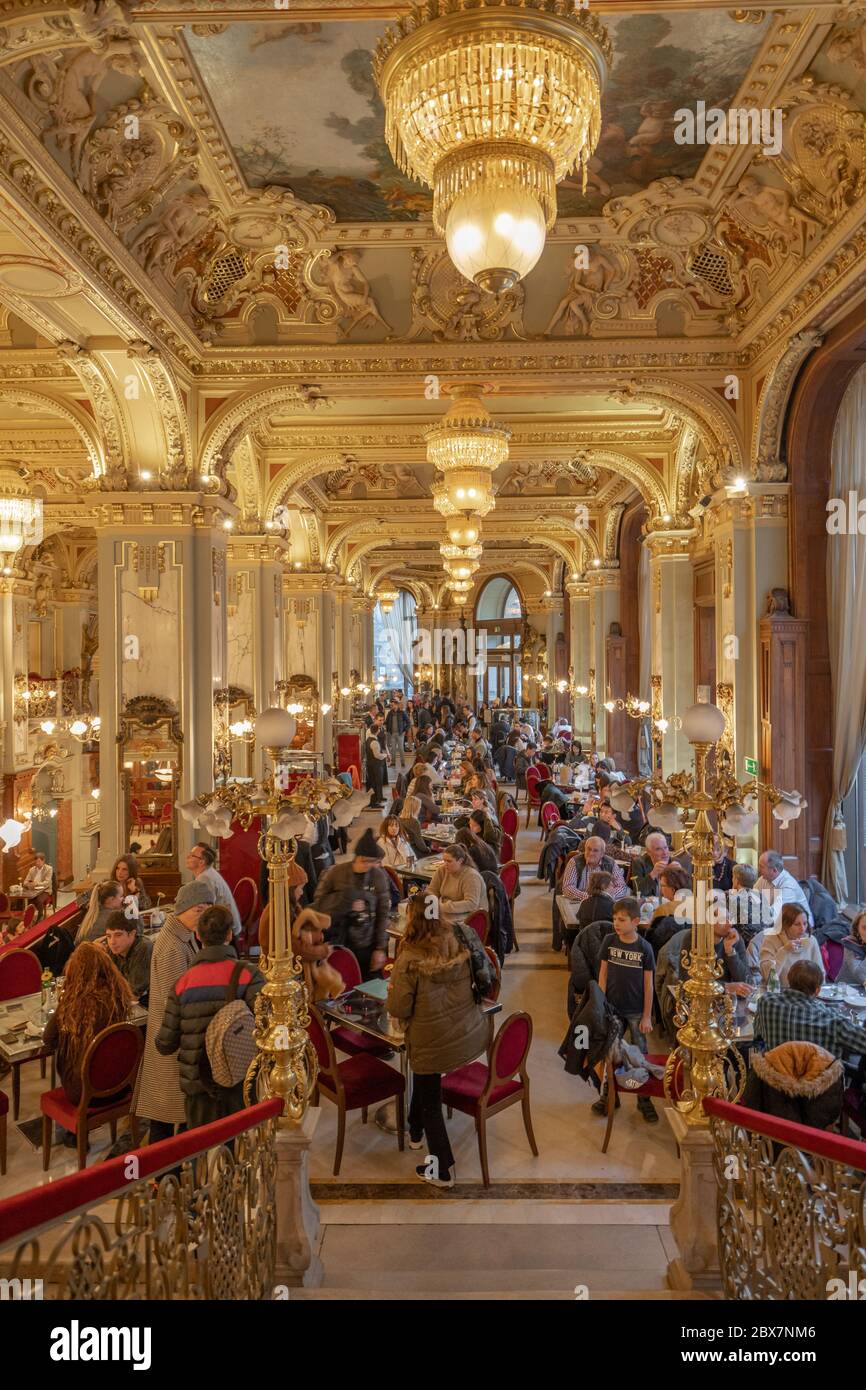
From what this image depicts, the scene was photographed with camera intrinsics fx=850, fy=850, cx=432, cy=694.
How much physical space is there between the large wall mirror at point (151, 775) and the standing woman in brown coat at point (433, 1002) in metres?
5.12

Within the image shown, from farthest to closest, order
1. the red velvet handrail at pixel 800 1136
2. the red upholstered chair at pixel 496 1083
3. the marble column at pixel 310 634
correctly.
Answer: the marble column at pixel 310 634, the red upholstered chair at pixel 496 1083, the red velvet handrail at pixel 800 1136

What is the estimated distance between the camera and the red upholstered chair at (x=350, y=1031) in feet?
17.4

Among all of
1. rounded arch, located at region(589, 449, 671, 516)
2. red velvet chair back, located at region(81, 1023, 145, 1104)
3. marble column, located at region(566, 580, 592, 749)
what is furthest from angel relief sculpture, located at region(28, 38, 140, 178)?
marble column, located at region(566, 580, 592, 749)

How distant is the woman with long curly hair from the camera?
4.69 metres

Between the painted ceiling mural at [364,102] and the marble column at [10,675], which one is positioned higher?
the painted ceiling mural at [364,102]

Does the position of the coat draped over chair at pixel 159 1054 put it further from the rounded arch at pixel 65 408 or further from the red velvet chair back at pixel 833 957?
the rounded arch at pixel 65 408

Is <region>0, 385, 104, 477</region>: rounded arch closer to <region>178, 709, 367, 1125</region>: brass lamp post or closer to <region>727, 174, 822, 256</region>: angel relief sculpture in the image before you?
<region>178, 709, 367, 1125</region>: brass lamp post

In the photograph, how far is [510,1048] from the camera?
4734 millimetres

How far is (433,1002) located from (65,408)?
24.7 ft

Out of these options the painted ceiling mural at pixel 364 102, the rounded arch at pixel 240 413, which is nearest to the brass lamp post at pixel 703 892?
the painted ceiling mural at pixel 364 102

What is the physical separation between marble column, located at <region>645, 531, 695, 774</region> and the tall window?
2534cm

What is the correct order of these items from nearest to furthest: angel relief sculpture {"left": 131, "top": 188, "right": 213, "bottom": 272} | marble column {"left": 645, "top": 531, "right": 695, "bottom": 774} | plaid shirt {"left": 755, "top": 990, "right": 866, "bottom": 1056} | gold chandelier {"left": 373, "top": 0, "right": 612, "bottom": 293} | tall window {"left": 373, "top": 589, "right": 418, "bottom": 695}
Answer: gold chandelier {"left": 373, "top": 0, "right": 612, "bottom": 293} < plaid shirt {"left": 755, "top": 990, "right": 866, "bottom": 1056} < angel relief sculpture {"left": 131, "top": 188, "right": 213, "bottom": 272} < marble column {"left": 645, "top": 531, "right": 695, "bottom": 774} < tall window {"left": 373, "top": 589, "right": 418, "bottom": 695}

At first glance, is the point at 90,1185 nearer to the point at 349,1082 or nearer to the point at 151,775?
the point at 349,1082

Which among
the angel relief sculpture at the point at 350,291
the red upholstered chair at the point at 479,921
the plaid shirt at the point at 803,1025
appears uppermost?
the angel relief sculpture at the point at 350,291
